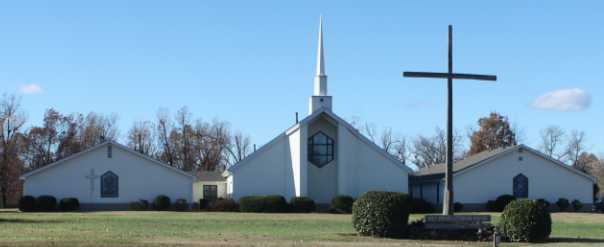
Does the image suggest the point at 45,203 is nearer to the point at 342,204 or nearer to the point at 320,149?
the point at 320,149

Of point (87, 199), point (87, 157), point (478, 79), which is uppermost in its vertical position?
point (478, 79)

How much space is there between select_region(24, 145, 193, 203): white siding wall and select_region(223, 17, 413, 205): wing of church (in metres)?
3.96

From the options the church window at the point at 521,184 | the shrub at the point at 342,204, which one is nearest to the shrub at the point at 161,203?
the shrub at the point at 342,204

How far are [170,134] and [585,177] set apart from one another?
43317mm

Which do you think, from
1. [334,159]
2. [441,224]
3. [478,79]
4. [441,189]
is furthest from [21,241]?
[441,189]

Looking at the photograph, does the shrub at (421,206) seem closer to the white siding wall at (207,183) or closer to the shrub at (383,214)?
the white siding wall at (207,183)

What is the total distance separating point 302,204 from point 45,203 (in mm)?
15972

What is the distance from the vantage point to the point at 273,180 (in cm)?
4206

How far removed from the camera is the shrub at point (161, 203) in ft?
134

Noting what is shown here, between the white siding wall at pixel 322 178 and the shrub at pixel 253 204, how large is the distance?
4.32 meters

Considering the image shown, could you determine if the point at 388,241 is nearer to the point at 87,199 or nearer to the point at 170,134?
the point at 87,199

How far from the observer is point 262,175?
4197 centimetres

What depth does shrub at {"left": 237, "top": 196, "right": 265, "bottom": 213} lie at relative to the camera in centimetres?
3969

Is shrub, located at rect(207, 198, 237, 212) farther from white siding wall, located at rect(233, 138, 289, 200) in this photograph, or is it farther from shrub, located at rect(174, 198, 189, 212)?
shrub, located at rect(174, 198, 189, 212)
